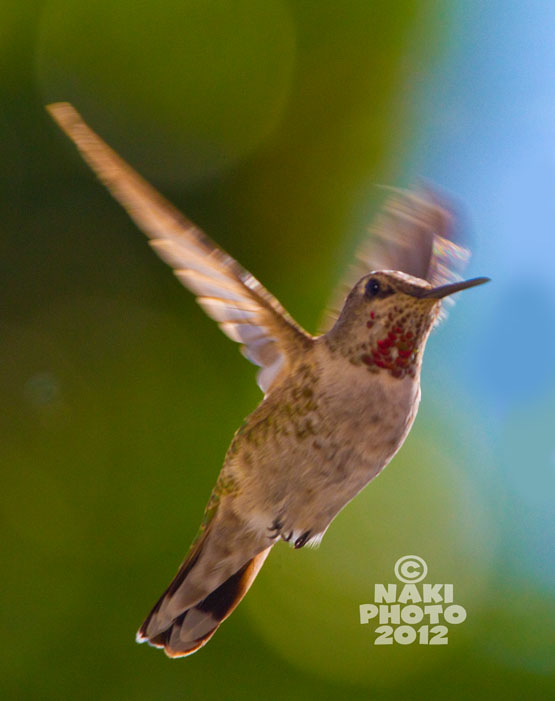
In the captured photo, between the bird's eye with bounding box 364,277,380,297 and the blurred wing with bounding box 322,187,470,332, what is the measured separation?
281 mm

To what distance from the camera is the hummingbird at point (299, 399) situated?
114 cm

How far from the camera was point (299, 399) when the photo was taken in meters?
1.26

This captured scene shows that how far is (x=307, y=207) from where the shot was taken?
7.52 feet

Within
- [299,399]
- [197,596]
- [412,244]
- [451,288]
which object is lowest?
[197,596]

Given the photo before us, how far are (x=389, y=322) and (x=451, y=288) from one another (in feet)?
0.62

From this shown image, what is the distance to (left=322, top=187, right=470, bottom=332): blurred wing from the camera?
1.43 meters

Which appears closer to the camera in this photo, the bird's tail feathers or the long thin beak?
the long thin beak

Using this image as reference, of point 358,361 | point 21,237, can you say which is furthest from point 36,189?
point 358,361

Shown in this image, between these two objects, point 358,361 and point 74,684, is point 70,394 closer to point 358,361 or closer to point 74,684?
point 74,684

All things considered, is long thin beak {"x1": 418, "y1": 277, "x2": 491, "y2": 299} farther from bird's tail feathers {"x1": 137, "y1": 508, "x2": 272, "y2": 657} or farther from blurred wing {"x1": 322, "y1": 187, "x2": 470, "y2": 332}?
bird's tail feathers {"x1": 137, "y1": 508, "x2": 272, "y2": 657}

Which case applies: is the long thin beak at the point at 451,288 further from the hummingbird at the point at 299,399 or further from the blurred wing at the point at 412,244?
the blurred wing at the point at 412,244

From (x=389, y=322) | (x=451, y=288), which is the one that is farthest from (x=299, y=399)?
(x=451, y=288)

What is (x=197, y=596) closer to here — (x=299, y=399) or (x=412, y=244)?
(x=299, y=399)

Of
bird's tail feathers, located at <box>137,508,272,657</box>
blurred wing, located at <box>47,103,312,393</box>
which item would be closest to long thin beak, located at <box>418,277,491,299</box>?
blurred wing, located at <box>47,103,312,393</box>
